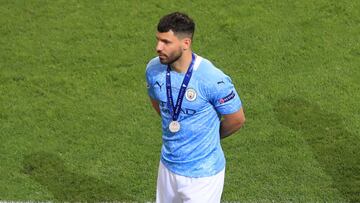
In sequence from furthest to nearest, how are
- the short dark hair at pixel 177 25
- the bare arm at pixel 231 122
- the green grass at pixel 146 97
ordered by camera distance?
the green grass at pixel 146 97 < the bare arm at pixel 231 122 < the short dark hair at pixel 177 25

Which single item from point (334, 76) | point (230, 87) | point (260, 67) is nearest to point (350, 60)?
point (334, 76)

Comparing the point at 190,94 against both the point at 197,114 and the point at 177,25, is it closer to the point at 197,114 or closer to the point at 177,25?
the point at 197,114

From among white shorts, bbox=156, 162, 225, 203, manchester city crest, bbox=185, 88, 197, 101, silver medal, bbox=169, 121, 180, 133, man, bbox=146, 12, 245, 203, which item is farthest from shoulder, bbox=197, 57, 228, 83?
white shorts, bbox=156, 162, 225, 203

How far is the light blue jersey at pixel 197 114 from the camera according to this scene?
17.0 ft

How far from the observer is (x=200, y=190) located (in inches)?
213

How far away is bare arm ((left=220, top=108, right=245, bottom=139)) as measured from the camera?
5.45 metres

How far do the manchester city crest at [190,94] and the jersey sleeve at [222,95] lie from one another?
4.4 inches

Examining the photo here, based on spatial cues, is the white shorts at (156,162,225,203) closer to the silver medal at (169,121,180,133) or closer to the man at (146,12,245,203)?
the man at (146,12,245,203)

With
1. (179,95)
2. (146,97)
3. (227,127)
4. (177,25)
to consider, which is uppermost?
(177,25)

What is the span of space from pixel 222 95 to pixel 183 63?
364mm

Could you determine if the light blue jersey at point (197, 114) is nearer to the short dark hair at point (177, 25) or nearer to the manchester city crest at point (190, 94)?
the manchester city crest at point (190, 94)

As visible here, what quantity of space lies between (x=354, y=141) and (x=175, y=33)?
3869 mm

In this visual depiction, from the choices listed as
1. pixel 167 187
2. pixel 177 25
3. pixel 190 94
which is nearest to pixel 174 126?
pixel 190 94

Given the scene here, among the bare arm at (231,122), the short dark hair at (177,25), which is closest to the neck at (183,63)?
the short dark hair at (177,25)
